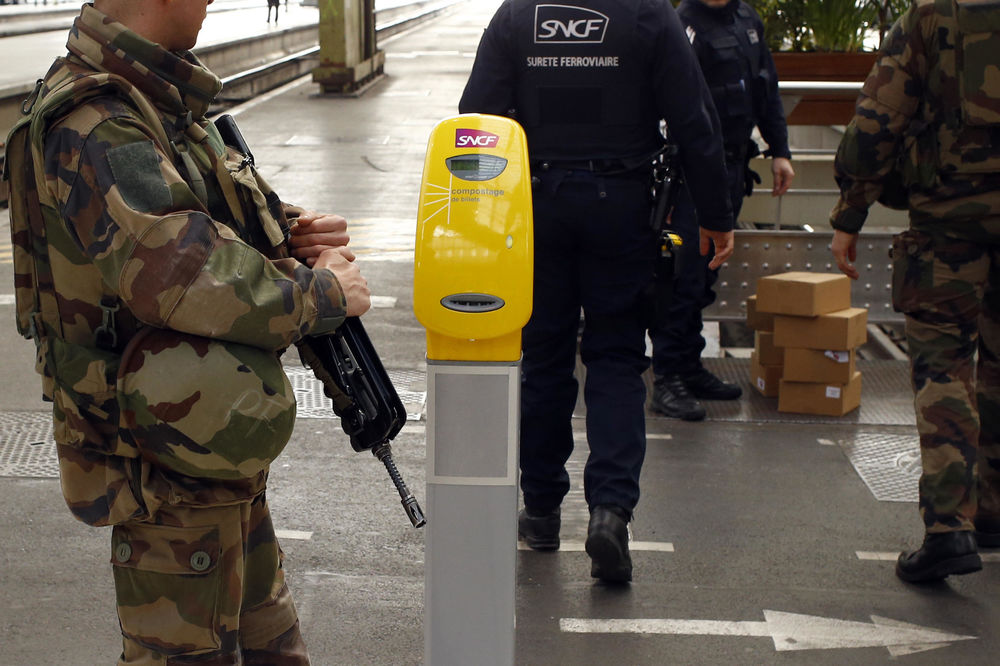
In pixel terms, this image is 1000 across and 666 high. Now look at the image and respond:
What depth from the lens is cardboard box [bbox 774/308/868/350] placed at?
5.45 metres

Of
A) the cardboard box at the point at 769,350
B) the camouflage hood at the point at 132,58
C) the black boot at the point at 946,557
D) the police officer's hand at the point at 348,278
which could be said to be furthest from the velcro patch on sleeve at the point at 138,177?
the cardboard box at the point at 769,350

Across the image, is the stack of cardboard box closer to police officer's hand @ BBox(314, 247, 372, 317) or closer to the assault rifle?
the assault rifle

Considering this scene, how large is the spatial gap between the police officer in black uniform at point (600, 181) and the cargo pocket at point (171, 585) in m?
1.65

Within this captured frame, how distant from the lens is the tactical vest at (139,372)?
2166mm

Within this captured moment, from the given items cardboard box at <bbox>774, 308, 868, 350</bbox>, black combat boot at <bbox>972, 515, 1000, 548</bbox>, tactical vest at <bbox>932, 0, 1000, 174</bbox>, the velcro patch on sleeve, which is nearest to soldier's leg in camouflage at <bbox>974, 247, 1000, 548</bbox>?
black combat boot at <bbox>972, 515, 1000, 548</bbox>

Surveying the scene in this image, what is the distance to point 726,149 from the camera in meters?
5.55

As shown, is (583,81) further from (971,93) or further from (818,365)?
(818,365)

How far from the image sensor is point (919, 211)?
389 centimetres

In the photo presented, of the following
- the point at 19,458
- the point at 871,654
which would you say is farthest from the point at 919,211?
the point at 19,458

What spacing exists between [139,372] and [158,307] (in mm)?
153

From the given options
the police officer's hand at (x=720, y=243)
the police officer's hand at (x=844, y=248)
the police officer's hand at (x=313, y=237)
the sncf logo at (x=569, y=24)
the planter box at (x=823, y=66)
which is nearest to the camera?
the police officer's hand at (x=313, y=237)

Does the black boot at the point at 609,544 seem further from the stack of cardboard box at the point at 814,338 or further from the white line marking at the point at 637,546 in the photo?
the stack of cardboard box at the point at 814,338

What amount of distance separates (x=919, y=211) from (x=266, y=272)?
96.5 inches

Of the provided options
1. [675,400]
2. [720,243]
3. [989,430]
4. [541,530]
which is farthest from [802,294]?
[541,530]
